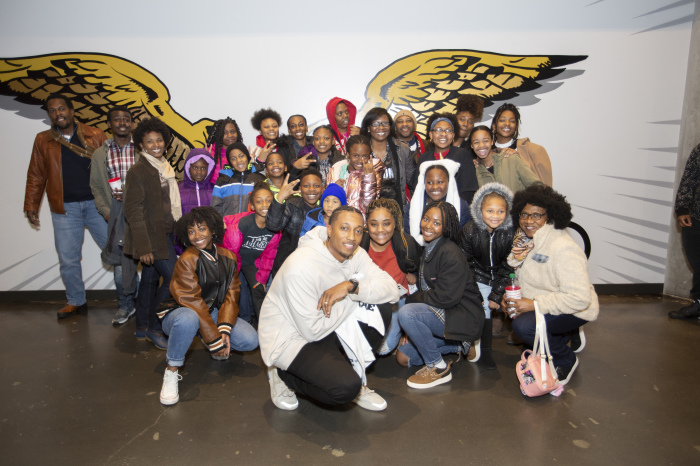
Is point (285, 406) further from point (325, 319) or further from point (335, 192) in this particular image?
point (335, 192)

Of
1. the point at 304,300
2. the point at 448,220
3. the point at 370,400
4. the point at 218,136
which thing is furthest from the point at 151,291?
the point at 448,220

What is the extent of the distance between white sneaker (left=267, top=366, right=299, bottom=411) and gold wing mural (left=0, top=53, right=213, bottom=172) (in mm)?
3078

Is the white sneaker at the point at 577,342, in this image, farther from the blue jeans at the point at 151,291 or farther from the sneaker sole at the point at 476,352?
the blue jeans at the point at 151,291

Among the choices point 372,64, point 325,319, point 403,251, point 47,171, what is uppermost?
point 372,64

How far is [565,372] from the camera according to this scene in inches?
119

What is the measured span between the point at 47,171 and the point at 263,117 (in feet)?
7.11

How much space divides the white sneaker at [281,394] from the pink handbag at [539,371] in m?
1.41

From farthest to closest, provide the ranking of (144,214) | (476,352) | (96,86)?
(96,86)
(144,214)
(476,352)

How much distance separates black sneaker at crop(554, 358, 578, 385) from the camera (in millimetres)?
2993

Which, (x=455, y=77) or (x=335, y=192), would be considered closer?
(x=335, y=192)

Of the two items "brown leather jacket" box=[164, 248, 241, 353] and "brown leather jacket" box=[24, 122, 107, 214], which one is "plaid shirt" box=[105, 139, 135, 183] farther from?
"brown leather jacket" box=[164, 248, 241, 353]

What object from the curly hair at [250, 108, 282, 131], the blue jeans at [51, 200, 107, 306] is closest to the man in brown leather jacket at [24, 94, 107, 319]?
the blue jeans at [51, 200, 107, 306]

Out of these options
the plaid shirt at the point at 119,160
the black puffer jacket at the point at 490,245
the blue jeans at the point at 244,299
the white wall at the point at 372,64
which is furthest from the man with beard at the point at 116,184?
the black puffer jacket at the point at 490,245

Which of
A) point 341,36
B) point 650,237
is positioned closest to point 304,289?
point 341,36
